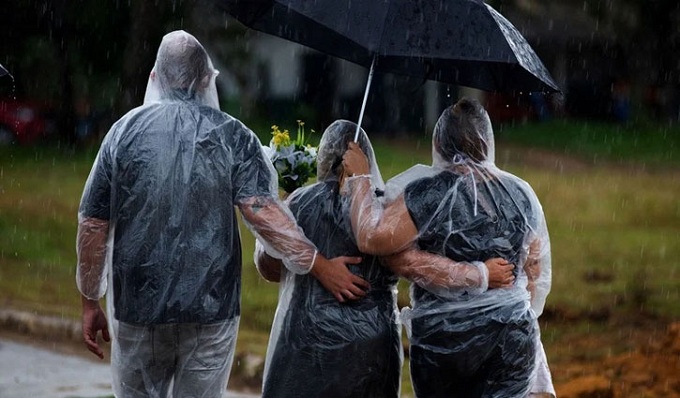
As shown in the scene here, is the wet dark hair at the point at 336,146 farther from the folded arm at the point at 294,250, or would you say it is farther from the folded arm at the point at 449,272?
the folded arm at the point at 449,272

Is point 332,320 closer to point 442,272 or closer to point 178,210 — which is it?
point 442,272

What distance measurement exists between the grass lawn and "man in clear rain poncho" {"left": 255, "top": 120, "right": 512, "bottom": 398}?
3171mm

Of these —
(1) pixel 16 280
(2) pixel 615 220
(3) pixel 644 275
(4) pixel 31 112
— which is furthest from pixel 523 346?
(4) pixel 31 112

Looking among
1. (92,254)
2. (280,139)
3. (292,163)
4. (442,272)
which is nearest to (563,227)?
(280,139)

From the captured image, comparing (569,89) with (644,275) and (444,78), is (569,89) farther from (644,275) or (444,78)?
(444,78)

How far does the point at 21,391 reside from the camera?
7.89m

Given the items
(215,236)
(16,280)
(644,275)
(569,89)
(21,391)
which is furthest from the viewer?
(569,89)

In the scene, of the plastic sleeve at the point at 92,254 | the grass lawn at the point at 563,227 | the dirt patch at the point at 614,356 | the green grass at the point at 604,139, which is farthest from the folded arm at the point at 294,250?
the green grass at the point at 604,139

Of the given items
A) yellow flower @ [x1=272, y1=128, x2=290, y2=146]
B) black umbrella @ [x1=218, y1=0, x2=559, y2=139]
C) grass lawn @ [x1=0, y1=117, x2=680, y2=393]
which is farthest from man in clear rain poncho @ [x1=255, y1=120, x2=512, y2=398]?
grass lawn @ [x1=0, y1=117, x2=680, y2=393]

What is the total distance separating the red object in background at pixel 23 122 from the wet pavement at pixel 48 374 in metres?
15.3

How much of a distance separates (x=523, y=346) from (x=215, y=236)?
1239 mm

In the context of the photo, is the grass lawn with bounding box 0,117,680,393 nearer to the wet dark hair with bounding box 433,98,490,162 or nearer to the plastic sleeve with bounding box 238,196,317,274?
the plastic sleeve with bounding box 238,196,317,274

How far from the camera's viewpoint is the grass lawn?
33.8 feet

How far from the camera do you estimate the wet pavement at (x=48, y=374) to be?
791 cm
